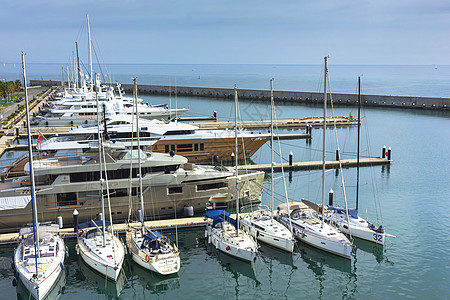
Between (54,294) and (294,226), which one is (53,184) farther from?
(294,226)

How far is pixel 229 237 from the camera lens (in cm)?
2247

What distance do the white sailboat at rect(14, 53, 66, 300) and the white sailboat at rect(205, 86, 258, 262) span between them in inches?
294

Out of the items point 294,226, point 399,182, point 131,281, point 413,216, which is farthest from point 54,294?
point 399,182

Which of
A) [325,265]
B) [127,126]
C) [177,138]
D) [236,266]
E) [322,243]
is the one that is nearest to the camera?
[236,266]

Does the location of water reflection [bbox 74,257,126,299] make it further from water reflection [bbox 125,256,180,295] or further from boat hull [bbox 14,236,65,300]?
boat hull [bbox 14,236,65,300]

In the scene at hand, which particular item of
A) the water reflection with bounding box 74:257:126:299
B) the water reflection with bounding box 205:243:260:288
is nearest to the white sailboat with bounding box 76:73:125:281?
the water reflection with bounding box 74:257:126:299

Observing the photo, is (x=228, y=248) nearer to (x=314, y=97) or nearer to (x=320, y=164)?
(x=320, y=164)

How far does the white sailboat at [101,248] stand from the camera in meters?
19.9

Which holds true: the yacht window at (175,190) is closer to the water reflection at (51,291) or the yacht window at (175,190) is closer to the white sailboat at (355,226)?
the water reflection at (51,291)

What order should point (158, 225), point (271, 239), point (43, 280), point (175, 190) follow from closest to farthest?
point (43, 280), point (271, 239), point (158, 225), point (175, 190)

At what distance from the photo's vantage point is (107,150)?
26.1 m

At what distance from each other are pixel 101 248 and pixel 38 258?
2.79m

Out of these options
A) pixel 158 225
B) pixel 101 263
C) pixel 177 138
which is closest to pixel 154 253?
pixel 101 263

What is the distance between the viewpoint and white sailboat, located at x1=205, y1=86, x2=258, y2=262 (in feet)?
70.9
